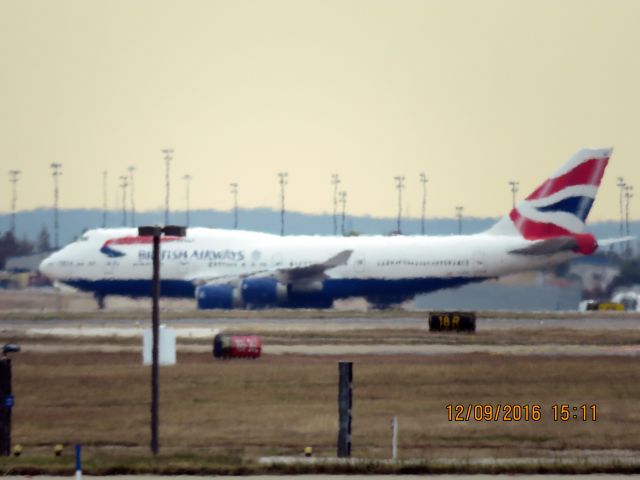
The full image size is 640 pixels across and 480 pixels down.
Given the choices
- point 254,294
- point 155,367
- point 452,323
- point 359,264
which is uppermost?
point 359,264

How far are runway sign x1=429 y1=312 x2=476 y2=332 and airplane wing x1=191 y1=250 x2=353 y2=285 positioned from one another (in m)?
30.1

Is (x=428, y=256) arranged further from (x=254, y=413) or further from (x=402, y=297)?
(x=254, y=413)

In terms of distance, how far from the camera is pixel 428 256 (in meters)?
95.8

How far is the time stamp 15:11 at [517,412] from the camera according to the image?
3538cm

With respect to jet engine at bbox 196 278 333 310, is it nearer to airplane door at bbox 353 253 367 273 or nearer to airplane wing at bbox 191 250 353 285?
A: airplane wing at bbox 191 250 353 285

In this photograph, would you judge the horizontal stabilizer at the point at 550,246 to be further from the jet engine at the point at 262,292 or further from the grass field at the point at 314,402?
the grass field at the point at 314,402

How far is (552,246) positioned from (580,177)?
580 cm

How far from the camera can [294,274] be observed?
98.3 m

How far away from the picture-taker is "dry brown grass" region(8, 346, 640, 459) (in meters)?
31.4

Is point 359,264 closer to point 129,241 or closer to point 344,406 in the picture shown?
point 129,241

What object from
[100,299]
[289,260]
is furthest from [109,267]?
[289,260]

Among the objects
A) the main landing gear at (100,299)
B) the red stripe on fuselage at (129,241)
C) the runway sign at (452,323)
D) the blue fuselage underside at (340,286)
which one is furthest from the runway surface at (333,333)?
the main landing gear at (100,299)

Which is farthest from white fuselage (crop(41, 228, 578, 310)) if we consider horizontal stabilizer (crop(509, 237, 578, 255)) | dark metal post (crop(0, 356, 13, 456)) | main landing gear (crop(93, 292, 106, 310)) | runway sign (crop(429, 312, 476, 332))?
dark metal post (crop(0, 356, 13, 456))

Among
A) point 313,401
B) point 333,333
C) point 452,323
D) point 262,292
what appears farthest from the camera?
point 262,292
